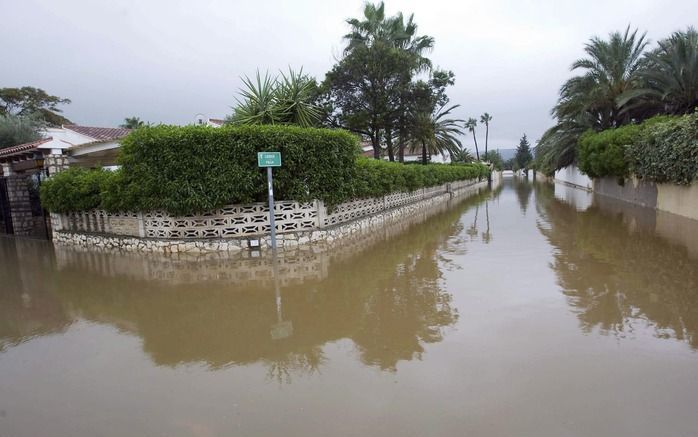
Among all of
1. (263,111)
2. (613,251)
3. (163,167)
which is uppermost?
(263,111)

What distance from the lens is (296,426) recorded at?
10.3ft

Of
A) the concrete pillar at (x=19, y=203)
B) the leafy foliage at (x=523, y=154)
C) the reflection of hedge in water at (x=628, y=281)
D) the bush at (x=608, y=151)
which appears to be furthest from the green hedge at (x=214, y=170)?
the leafy foliage at (x=523, y=154)

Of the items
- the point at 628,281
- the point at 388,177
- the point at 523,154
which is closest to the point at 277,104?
the point at 388,177

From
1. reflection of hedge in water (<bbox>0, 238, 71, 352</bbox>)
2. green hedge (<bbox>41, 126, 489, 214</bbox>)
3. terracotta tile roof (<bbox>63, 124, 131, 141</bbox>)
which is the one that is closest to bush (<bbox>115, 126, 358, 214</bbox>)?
green hedge (<bbox>41, 126, 489, 214</bbox>)

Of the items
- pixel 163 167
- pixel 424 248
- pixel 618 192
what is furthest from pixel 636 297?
pixel 618 192

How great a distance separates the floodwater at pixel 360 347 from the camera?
10.6ft

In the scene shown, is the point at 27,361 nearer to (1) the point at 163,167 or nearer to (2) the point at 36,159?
(1) the point at 163,167

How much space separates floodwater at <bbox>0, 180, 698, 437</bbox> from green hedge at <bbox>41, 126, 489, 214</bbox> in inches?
79.6

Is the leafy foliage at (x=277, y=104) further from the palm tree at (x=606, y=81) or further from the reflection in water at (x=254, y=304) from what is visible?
the palm tree at (x=606, y=81)

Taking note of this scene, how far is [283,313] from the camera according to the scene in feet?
18.9

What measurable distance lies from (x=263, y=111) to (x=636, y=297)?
454 inches

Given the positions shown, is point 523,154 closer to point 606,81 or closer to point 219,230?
point 606,81

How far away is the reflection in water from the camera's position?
15.1ft

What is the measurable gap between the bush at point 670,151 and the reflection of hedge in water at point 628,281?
11.2ft
